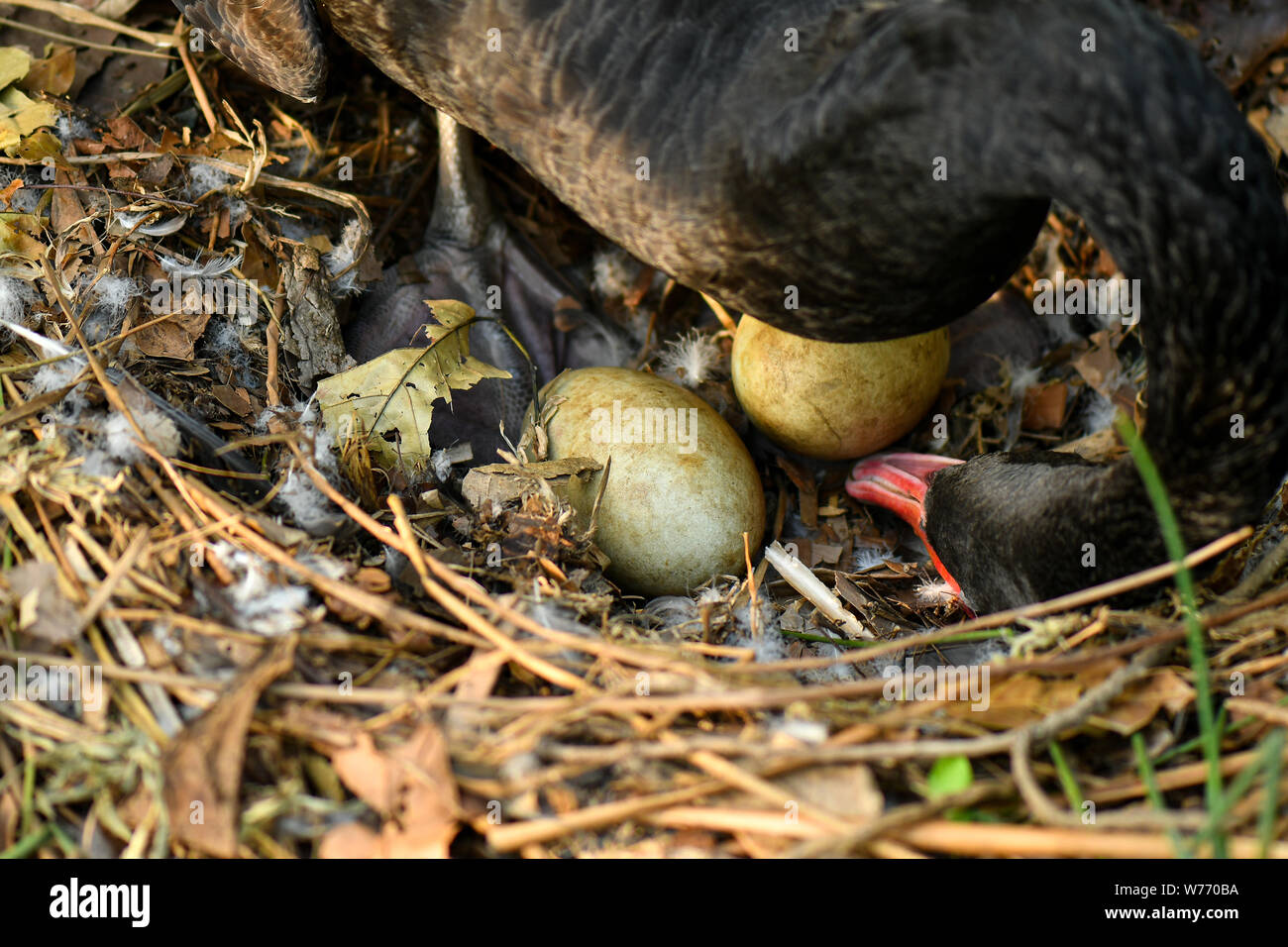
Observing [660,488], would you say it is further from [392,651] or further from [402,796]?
[402,796]

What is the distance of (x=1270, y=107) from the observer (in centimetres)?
299

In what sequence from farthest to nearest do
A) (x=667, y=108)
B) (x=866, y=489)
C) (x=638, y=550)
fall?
1. (x=866, y=489)
2. (x=638, y=550)
3. (x=667, y=108)

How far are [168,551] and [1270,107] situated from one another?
3442mm

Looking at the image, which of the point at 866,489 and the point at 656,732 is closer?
the point at 656,732

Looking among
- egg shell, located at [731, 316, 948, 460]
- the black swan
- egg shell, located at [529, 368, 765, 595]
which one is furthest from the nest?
egg shell, located at [731, 316, 948, 460]

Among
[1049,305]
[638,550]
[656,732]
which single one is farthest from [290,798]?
[1049,305]

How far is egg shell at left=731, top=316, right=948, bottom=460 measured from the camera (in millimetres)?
2678

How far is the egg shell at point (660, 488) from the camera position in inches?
99.7

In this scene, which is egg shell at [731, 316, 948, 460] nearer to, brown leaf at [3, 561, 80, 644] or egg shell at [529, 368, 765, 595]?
egg shell at [529, 368, 765, 595]

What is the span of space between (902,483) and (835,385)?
366mm

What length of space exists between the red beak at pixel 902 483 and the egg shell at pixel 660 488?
15.4 inches

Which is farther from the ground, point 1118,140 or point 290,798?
point 1118,140

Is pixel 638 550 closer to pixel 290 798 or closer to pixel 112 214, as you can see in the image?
pixel 290 798

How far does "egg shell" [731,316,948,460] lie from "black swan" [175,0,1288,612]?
0.34m
